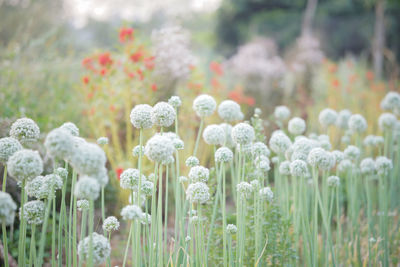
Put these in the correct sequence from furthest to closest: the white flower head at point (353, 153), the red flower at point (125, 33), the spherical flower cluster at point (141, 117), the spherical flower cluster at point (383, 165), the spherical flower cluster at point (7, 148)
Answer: the red flower at point (125, 33) < the white flower head at point (353, 153) < the spherical flower cluster at point (383, 165) < the spherical flower cluster at point (141, 117) < the spherical flower cluster at point (7, 148)

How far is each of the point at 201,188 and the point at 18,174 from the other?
2.70ft

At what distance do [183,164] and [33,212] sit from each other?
2.60m

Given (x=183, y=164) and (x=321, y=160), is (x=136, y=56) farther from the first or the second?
(x=321, y=160)

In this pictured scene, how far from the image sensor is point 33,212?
1578 millimetres

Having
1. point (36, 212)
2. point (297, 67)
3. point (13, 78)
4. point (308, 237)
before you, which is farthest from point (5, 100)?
point (297, 67)

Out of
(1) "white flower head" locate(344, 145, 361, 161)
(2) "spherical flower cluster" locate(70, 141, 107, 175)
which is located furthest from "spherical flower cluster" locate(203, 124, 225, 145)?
(1) "white flower head" locate(344, 145, 361, 161)

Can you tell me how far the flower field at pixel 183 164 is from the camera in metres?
1.60

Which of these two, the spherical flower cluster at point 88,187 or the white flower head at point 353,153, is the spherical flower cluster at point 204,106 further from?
the white flower head at point 353,153

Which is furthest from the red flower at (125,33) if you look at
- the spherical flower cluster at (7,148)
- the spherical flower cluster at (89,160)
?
the spherical flower cluster at (89,160)

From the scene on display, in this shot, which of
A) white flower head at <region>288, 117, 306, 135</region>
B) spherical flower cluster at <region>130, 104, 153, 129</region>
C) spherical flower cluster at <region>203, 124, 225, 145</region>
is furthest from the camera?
white flower head at <region>288, 117, 306, 135</region>

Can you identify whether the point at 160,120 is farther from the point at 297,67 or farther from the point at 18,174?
the point at 297,67

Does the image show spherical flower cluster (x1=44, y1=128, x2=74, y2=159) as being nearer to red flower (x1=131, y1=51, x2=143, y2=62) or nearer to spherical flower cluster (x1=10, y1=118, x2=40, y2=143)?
spherical flower cluster (x1=10, y1=118, x2=40, y2=143)

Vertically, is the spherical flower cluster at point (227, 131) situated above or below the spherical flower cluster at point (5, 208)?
above

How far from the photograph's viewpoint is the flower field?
160 cm
